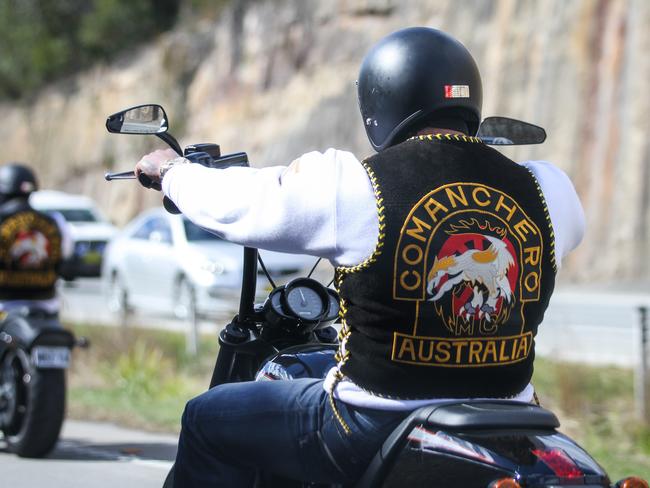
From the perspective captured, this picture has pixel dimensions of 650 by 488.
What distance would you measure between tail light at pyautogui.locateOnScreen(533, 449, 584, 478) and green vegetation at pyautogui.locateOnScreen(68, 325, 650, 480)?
4.13 meters

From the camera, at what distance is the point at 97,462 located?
24.6 ft

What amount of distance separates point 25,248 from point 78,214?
72.2ft

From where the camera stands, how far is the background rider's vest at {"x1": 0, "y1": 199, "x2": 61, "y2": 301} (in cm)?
801

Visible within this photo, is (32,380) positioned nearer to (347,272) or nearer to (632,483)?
(347,272)

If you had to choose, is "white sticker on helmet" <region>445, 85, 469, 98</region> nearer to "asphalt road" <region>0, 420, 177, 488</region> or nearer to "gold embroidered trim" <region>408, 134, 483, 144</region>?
"gold embroidered trim" <region>408, 134, 483, 144</region>

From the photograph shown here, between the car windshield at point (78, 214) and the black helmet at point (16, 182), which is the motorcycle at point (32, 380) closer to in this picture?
the black helmet at point (16, 182)

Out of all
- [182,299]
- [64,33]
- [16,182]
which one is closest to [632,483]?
[16,182]

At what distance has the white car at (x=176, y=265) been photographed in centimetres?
1678

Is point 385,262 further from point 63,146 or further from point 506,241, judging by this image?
point 63,146

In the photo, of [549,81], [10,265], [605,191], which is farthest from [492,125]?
[549,81]

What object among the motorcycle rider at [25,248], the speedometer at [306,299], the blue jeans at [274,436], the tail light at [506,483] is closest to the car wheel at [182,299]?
the motorcycle rider at [25,248]

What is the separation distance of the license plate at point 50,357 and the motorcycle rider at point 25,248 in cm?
58

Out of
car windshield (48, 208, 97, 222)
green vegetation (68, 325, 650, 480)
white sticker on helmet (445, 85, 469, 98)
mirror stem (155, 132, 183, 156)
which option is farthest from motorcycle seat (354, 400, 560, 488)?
car windshield (48, 208, 97, 222)

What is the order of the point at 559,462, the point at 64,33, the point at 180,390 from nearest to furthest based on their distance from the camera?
the point at 559,462 < the point at 180,390 < the point at 64,33
